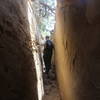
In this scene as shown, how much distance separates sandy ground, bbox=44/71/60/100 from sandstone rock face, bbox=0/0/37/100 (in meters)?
1.91

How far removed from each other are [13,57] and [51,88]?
353 centimetres

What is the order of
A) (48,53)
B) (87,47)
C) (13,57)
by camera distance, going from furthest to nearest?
(48,53), (13,57), (87,47)

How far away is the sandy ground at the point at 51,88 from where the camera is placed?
5.75m

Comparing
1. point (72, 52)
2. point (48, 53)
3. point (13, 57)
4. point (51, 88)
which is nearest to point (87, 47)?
point (72, 52)

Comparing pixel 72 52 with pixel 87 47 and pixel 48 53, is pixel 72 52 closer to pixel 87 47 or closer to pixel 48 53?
pixel 87 47

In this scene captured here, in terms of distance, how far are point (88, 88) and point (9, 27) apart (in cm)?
165

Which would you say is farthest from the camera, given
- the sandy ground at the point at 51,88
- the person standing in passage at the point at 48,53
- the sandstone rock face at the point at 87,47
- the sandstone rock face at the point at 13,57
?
the person standing in passage at the point at 48,53

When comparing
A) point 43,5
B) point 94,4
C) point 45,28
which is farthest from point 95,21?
point 45,28

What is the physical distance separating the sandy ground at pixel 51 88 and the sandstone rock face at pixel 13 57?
1909 mm

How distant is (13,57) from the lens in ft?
10.5

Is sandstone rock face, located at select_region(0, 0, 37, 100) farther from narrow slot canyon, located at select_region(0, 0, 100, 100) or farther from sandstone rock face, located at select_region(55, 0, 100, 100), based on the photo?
sandstone rock face, located at select_region(55, 0, 100, 100)

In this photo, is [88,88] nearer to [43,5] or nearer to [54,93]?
[54,93]

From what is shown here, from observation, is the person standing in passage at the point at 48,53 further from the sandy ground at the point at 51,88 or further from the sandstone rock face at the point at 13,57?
the sandstone rock face at the point at 13,57

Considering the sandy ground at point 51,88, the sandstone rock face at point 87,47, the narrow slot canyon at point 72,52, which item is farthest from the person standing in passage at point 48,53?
the sandstone rock face at point 87,47
